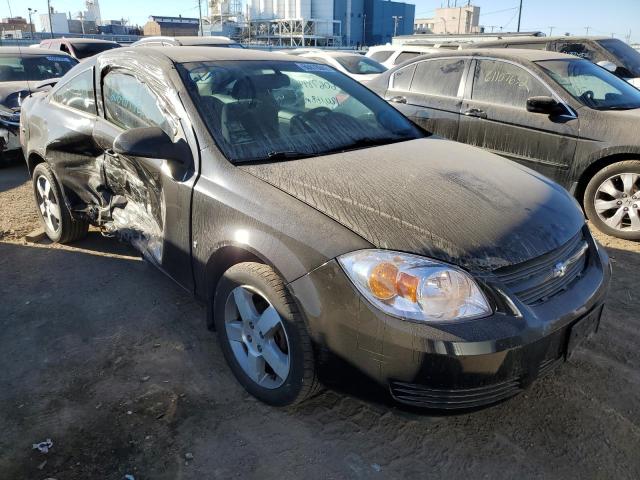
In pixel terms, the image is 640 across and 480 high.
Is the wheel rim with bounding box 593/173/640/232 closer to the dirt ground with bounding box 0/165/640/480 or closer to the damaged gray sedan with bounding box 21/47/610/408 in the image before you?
the dirt ground with bounding box 0/165/640/480

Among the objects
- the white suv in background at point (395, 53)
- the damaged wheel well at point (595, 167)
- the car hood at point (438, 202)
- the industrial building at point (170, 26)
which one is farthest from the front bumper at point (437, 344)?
the industrial building at point (170, 26)

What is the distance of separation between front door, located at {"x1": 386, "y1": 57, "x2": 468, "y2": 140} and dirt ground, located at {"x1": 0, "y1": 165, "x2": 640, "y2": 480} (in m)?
2.99

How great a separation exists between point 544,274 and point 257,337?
1294 mm

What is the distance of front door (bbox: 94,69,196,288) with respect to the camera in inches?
108

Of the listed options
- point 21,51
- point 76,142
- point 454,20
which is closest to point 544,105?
point 76,142

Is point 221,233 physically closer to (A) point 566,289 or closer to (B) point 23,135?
(A) point 566,289

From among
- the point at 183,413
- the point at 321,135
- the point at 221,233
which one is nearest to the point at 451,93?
the point at 321,135

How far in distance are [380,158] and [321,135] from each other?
0.39 meters

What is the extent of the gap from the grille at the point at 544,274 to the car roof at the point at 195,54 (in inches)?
84.7

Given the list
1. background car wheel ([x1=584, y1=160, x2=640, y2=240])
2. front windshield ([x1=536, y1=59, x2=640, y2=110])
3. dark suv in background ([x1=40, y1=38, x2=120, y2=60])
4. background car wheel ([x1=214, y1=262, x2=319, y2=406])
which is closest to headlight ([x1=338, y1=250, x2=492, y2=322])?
background car wheel ([x1=214, y1=262, x2=319, y2=406])

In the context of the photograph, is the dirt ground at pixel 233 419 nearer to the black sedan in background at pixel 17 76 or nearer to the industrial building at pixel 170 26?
the black sedan in background at pixel 17 76

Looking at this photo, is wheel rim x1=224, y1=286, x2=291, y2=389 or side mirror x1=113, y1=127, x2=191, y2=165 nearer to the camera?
wheel rim x1=224, y1=286, x2=291, y2=389

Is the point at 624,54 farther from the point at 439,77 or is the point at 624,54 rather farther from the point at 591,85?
the point at 439,77

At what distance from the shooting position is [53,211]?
4.32 metres
